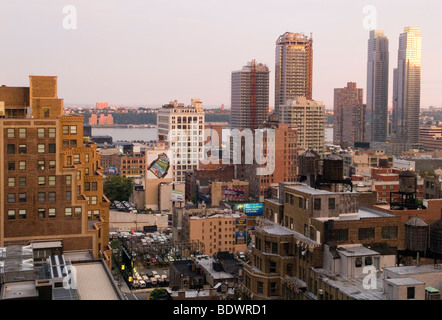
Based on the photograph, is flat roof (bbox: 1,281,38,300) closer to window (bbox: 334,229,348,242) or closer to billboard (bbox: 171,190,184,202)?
window (bbox: 334,229,348,242)

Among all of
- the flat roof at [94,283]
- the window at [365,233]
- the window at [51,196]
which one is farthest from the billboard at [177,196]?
the flat roof at [94,283]

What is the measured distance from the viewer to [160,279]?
4212 cm

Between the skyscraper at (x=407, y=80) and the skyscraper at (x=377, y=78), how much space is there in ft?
12.3

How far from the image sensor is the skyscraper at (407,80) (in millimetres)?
173750

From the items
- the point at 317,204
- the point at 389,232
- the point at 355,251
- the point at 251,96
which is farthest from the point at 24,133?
the point at 251,96

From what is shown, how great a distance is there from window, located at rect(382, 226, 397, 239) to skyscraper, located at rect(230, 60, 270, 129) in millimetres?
107064

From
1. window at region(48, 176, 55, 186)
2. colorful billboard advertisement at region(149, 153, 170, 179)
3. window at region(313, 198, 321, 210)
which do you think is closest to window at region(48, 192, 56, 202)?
window at region(48, 176, 55, 186)

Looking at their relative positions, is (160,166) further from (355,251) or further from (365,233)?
(355,251)

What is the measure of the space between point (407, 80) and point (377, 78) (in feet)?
37.6

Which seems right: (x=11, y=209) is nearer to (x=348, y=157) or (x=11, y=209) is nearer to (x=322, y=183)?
(x=322, y=183)

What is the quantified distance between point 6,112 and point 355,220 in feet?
42.0

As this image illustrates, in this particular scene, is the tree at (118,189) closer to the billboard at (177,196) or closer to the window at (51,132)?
the billboard at (177,196)

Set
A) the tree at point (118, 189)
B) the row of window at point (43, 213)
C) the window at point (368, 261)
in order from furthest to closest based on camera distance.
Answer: the tree at point (118, 189) → the row of window at point (43, 213) → the window at point (368, 261)
